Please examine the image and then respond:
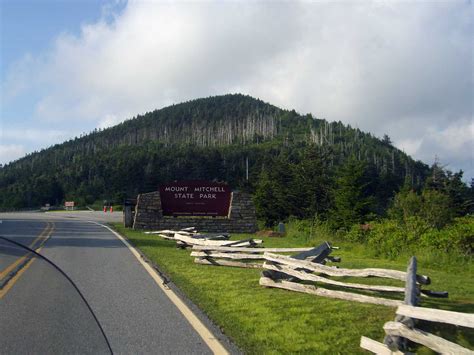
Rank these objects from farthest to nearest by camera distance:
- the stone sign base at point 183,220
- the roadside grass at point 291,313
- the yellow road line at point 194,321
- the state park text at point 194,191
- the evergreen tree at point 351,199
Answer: the evergreen tree at point 351,199 → the state park text at point 194,191 → the stone sign base at point 183,220 → the roadside grass at point 291,313 → the yellow road line at point 194,321

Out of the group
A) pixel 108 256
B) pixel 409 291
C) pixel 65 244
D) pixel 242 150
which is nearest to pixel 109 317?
pixel 409 291

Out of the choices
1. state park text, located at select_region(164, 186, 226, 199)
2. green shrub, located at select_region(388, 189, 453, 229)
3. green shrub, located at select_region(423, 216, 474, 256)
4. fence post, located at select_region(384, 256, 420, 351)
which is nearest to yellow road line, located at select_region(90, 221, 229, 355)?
fence post, located at select_region(384, 256, 420, 351)

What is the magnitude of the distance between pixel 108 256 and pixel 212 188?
16.0 meters

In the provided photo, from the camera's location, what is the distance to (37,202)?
114 metres

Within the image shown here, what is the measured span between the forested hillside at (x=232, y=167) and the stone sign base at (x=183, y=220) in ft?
58.0

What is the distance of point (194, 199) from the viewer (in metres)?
31.3

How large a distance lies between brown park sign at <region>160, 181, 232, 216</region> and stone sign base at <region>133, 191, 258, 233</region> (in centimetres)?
35

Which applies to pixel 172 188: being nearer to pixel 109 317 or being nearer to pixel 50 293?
pixel 109 317

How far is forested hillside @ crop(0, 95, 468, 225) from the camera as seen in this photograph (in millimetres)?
50156

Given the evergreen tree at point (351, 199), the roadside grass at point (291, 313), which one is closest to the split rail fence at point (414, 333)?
the roadside grass at point (291, 313)

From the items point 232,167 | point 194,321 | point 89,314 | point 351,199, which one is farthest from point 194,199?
point 232,167

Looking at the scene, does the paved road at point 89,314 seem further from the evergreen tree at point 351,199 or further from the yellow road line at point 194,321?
the evergreen tree at point 351,199

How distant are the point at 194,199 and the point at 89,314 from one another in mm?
27811

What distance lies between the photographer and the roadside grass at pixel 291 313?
6.15m
